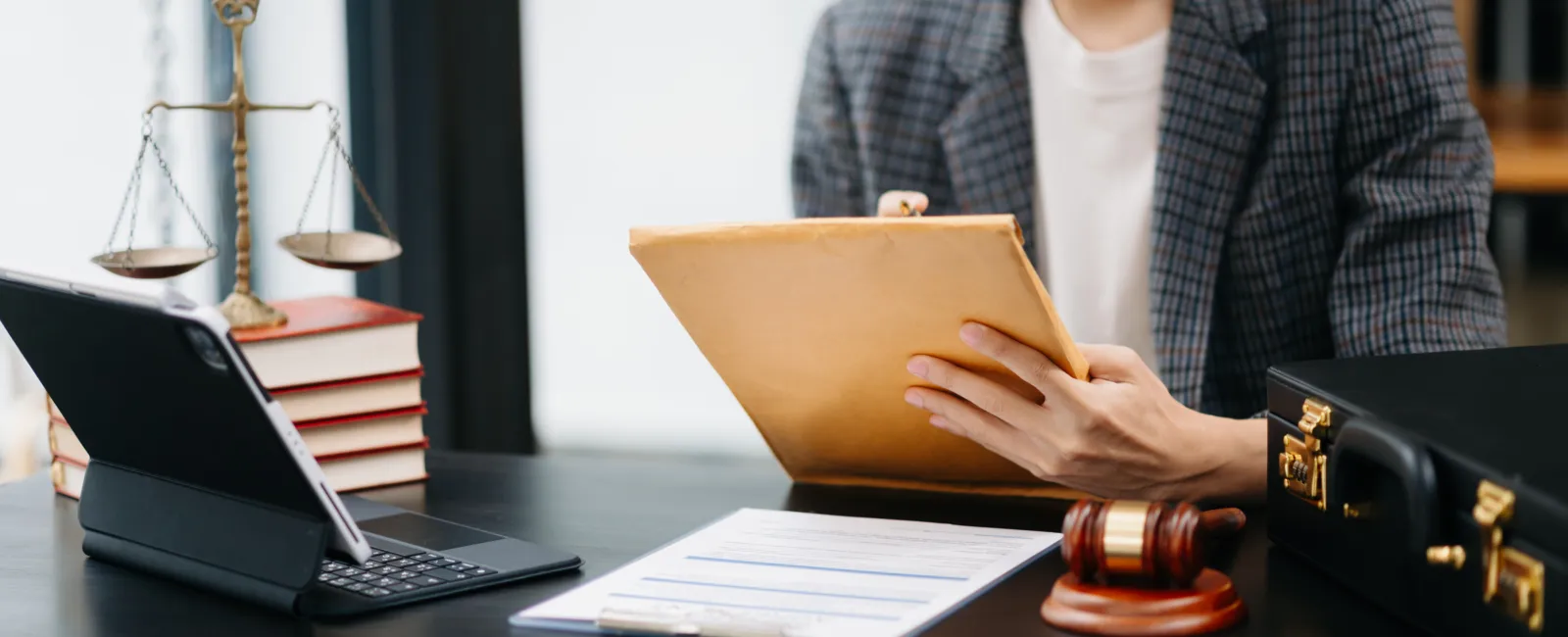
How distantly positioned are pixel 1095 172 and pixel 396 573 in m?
0.91

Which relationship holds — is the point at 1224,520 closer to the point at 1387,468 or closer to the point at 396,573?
the point at 1387,468

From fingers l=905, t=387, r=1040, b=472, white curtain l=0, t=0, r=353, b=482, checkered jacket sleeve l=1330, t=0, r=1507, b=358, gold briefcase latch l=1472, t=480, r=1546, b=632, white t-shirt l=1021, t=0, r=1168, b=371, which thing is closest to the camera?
gold briefcase latch l=1472, t=480, r=1546, b=632

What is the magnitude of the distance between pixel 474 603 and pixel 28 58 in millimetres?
1397

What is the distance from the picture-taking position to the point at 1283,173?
1431 mm

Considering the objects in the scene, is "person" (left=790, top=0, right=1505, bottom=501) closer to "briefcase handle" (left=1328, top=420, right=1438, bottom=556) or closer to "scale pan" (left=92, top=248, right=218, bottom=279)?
"briefcase handle" (left=1328, top=420, right=1438, bottom=556)

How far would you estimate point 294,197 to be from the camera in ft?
7.63

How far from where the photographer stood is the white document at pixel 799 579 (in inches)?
29.6

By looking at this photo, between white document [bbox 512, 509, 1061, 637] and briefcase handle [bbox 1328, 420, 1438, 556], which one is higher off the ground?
briefcase handle [bbox 1328, 420, 1438, 556]

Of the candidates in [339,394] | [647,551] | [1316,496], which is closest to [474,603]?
[647,551]

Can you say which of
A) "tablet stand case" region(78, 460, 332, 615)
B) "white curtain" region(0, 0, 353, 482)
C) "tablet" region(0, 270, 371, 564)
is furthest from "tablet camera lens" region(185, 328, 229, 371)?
"white curtain" region(0, 0, 353, 482)

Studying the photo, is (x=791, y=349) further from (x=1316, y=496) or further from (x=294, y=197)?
Result: (x=294, y=197)

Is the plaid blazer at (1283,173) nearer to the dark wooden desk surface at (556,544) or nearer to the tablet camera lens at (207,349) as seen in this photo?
the dark wooden desk surface at (556,544)

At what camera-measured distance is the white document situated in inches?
29.6

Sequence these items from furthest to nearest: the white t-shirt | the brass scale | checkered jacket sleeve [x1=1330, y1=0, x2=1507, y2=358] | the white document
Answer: the white t-shirt, checkered jacket sleeve [x1=1330, y1=0, x2=1507, y2=358], the brass scale, the white document
